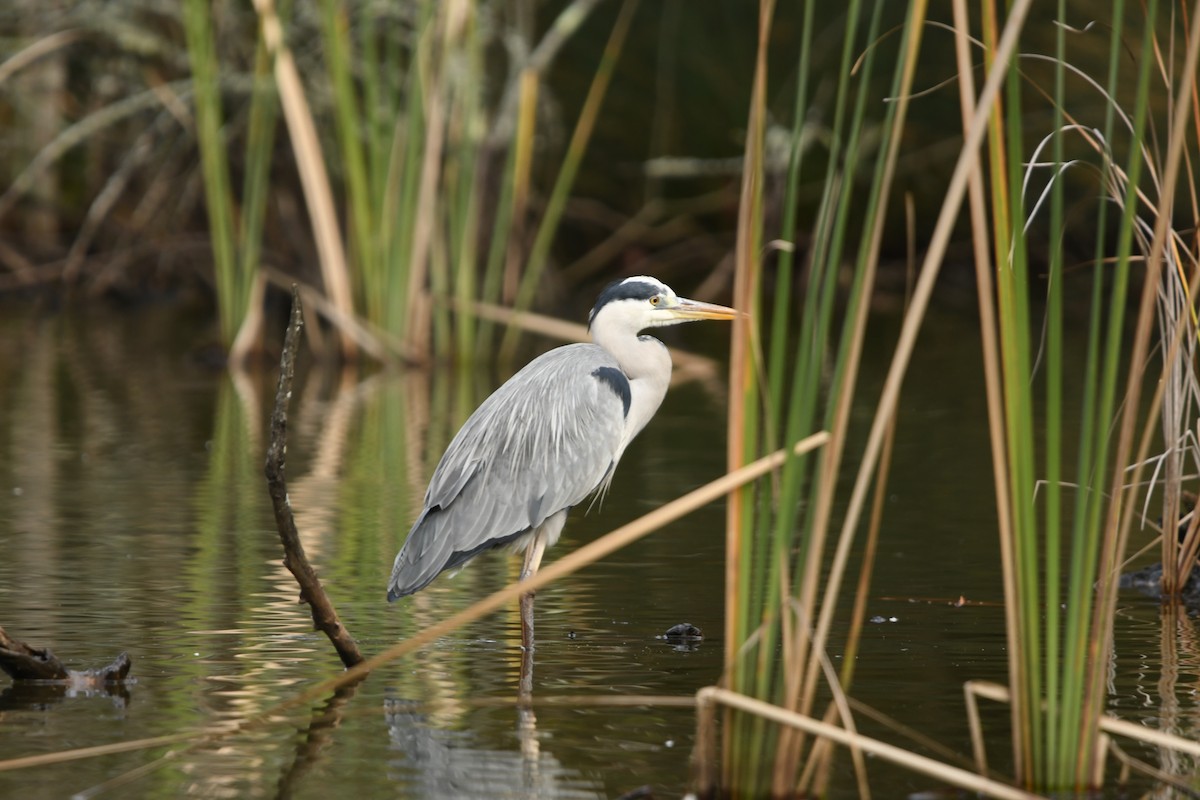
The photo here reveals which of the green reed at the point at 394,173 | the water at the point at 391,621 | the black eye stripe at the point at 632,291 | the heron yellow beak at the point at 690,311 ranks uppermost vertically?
the green reed at the point at 394,173

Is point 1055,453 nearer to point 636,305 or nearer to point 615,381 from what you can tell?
point 615,381

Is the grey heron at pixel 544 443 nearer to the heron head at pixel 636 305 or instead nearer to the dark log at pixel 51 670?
the heron head at pixel 636 305

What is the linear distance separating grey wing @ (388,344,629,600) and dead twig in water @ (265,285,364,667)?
82cm

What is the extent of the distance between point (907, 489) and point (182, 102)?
9.01 m

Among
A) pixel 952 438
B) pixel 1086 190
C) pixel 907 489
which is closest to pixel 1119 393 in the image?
pixel 952 438

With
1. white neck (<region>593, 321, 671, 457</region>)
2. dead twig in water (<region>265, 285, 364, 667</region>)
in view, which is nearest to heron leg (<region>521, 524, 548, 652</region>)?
white neck (<region>593, 321, 671, 457</region>)

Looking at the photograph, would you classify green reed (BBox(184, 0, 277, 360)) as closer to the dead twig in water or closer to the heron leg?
the heron leg

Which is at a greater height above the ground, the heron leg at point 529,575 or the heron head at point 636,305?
the heron head at point 636,305

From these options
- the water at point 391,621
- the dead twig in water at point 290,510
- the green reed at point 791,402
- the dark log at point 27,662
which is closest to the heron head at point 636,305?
the water at point 391,621

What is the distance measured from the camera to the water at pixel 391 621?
13.0ft

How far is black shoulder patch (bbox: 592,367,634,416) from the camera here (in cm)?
580

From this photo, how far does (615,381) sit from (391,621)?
1.04m

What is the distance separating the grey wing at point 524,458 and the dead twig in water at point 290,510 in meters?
0.82

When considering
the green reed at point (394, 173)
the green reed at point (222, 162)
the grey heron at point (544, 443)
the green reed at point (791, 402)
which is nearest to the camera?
the green reed at point (791, 402)
